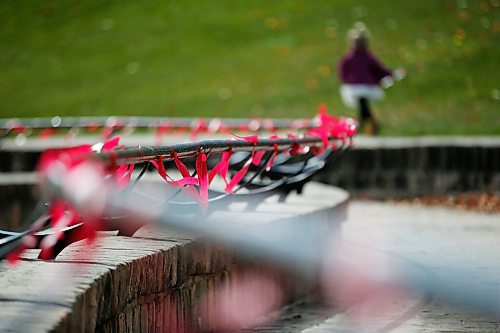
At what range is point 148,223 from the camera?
6426mm

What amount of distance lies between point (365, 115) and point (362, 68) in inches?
28.2

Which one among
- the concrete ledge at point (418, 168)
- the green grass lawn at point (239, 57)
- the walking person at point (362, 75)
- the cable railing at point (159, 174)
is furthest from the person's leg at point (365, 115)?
the cable railing at point (159, 174)

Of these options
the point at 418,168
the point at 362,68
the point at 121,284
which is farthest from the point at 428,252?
the point at 362,68

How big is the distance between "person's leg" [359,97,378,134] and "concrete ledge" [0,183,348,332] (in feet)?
43.3

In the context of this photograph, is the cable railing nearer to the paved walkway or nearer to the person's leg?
the paved walkway

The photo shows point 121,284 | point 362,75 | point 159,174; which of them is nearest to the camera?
point 121,284

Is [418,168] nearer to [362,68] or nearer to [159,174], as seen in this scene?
[362,68]

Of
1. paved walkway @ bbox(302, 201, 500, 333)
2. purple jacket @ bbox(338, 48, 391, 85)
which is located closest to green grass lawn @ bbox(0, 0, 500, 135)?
purple jacket @ bbox(338, 48, 391, 85)

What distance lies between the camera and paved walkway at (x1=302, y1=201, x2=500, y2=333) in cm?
700

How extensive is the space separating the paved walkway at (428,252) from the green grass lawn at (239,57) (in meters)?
8.05

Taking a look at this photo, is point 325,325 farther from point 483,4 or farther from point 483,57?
point 483,4

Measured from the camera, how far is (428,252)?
9.96 metres

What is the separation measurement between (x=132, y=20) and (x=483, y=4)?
859 centimetres

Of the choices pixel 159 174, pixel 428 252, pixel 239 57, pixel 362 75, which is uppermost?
pixel 239 57
